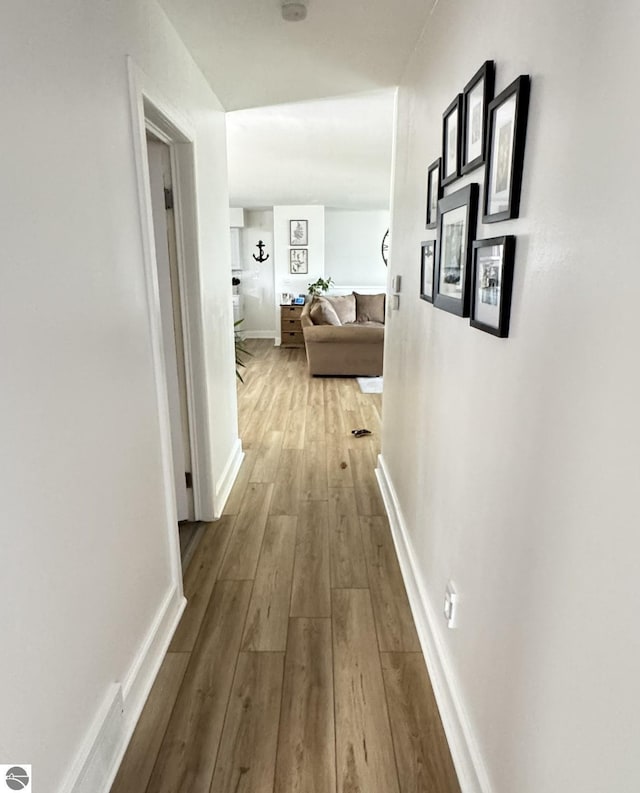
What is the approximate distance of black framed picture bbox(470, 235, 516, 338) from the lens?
1085mm

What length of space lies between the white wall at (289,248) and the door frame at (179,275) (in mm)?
6126

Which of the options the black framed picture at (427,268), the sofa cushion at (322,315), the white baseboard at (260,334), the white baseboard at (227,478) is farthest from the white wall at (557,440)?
the white baseboard at (260,334)

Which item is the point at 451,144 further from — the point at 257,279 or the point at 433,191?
the point at 257,279

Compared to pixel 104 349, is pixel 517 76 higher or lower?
higher

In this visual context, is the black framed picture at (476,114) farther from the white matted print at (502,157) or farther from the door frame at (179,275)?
the door frame at (179,275)

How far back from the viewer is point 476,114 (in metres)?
1.30

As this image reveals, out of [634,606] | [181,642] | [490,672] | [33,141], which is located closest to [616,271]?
[634,606]

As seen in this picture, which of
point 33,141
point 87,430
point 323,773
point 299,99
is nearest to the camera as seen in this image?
point 33,141

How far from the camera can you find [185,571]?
2285 millimetres

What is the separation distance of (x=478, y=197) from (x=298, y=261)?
7.33m

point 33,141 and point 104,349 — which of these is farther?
point 104,349

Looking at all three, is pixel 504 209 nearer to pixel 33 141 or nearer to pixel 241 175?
pixel 33 141

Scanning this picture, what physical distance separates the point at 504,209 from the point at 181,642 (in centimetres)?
179

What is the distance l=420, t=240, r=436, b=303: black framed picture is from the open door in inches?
45.8
